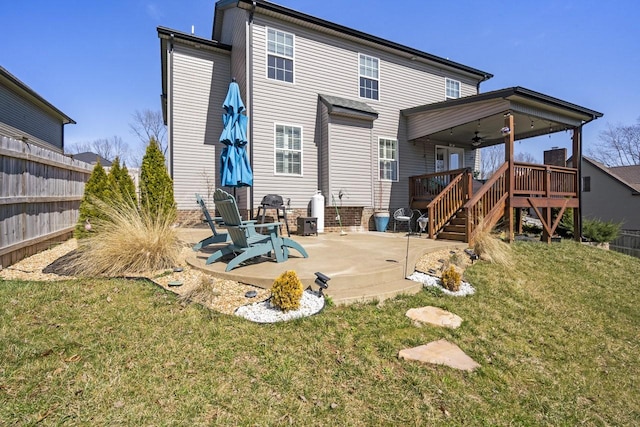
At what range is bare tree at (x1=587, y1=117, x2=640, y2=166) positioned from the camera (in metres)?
35.9

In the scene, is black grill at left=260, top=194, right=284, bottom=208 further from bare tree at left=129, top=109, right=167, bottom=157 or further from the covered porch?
bare tree at left=129, top=109, right=167, bottom=157

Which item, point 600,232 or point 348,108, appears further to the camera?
point 600,232

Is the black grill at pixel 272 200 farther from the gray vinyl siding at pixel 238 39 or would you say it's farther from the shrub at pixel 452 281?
the shrub at pixel 452 281

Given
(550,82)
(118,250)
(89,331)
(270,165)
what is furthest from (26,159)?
(550,82)

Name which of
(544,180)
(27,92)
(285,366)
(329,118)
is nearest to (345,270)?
(285,366)

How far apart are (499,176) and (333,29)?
6779 mm

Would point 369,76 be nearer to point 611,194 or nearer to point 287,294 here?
point 287,294

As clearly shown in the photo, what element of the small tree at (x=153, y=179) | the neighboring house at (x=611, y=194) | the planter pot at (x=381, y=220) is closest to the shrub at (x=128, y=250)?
the small tree at (x=153, y=179)

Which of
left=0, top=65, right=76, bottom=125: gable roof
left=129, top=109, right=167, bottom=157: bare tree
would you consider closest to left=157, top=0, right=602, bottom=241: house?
left=0, top=65, right=76, bottom=125: gable roof

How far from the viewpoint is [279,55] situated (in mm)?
9453

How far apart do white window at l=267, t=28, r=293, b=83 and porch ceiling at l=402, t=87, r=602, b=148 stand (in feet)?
15.0

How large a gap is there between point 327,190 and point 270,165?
189 cm

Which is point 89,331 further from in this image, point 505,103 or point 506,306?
point 505,103

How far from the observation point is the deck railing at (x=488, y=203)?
23.3 feet
